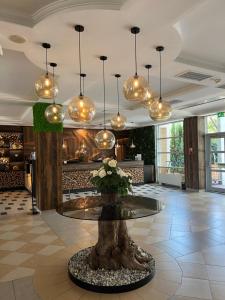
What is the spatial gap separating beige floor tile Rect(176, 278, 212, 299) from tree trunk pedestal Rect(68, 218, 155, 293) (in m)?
0.39

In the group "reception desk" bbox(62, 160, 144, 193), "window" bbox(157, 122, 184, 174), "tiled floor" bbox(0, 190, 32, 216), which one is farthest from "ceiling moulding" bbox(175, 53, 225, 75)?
"window" bbox(157, 122, 184, 174)

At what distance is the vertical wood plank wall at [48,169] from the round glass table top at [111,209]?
3.38 metres

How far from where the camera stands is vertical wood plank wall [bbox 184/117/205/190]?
30.4 feet

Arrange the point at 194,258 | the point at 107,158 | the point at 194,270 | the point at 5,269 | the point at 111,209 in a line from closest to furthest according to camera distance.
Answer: the point at 111,209, the point at 194,270, the point at 5,269, the point at 107,158, the point at 194,258

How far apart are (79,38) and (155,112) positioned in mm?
1603

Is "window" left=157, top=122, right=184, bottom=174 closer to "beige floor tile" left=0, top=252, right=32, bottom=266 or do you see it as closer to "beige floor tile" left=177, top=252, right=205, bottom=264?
Result: "beige floor tile" left=177, top=252, right=205, bottom=264

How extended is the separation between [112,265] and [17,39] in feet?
9.99

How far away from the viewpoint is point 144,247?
399 centimetres

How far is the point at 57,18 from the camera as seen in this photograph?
246 cm

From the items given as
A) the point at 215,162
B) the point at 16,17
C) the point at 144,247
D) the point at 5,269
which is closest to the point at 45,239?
the point at 5,269

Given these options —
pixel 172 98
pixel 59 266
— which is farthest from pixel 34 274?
pixel 172 98

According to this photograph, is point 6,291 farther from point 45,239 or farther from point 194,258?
point 194,258

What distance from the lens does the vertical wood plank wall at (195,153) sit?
30.4 ft

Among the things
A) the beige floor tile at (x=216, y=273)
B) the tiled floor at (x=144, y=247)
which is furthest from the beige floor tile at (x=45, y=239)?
the beige floor tile at (x=216, y=273)
